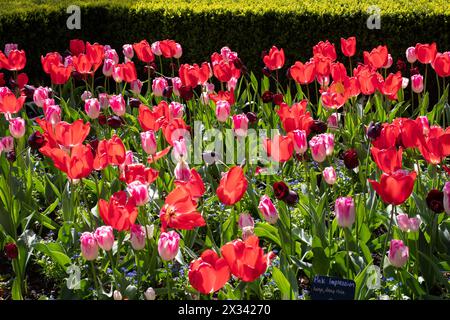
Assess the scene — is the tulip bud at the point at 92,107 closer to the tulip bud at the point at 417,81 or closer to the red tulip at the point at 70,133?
the red tulip at the point at 70,133

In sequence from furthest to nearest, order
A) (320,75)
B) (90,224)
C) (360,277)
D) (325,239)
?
(320,75) < (90,224) < (325,239) < (360,277)

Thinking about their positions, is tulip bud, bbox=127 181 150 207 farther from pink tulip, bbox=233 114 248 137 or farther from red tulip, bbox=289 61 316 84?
red tulip, bbox=289 61 316 84

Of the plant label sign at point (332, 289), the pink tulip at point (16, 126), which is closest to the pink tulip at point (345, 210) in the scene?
the plant label sign at point (332, 289)

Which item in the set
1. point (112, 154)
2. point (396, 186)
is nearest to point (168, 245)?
point (112, 154)

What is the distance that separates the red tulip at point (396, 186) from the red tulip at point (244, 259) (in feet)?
1.75

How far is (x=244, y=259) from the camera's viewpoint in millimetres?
2439

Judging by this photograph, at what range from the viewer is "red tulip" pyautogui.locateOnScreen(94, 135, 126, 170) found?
3.18m

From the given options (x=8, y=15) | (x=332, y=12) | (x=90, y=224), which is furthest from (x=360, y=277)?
(x=8, y=15)

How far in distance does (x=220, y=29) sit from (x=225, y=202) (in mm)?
4539

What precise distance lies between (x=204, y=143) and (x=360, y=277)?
1.93 m

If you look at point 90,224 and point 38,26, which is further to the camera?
point 38,26

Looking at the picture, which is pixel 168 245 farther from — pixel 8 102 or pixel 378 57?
pixel 378 57

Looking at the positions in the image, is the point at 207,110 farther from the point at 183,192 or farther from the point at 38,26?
the point at 38,26

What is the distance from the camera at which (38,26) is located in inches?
283
